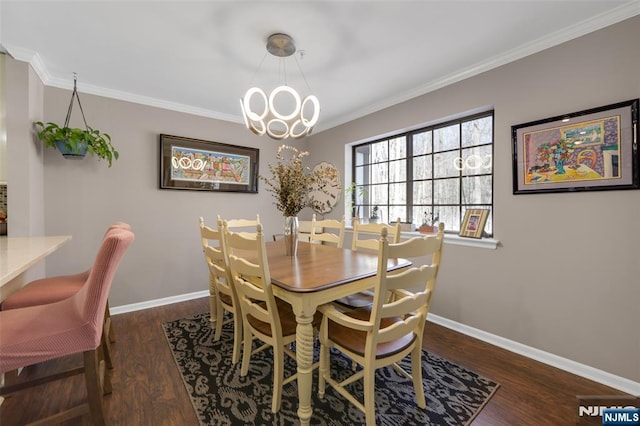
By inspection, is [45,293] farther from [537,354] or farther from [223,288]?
[537,354]

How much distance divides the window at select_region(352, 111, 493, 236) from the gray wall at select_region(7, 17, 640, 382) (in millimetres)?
213

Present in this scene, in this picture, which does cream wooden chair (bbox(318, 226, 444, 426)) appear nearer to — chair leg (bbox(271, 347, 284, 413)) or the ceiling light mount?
chair leg (bbox(271, 347, 284, 413))

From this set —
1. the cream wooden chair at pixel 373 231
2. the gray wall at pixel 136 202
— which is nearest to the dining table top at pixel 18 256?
the gray wall at pixel 136 202

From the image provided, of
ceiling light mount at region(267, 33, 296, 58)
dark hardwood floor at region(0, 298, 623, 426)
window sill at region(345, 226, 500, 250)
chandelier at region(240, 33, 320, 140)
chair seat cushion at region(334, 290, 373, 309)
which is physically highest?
ceiling light mount at region(267, 33, 296, 58)

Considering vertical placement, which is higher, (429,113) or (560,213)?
(429,113)

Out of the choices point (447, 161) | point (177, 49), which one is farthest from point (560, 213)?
point (177, 49)

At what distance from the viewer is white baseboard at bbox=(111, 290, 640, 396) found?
1.69 meters

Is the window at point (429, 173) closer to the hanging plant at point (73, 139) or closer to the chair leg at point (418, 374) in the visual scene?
the chair leg at point (418, 374)

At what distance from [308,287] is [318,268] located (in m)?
0.38

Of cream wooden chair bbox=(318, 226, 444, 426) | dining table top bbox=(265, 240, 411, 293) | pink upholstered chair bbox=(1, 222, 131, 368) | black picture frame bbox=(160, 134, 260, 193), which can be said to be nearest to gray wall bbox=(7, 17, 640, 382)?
black picture frame bbox=(160, 134, 260, 193)

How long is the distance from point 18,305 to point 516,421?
2960mm

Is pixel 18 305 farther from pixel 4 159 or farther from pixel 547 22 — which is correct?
pixel 547 22

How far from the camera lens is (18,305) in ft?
5.04

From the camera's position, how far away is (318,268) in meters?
1.68
